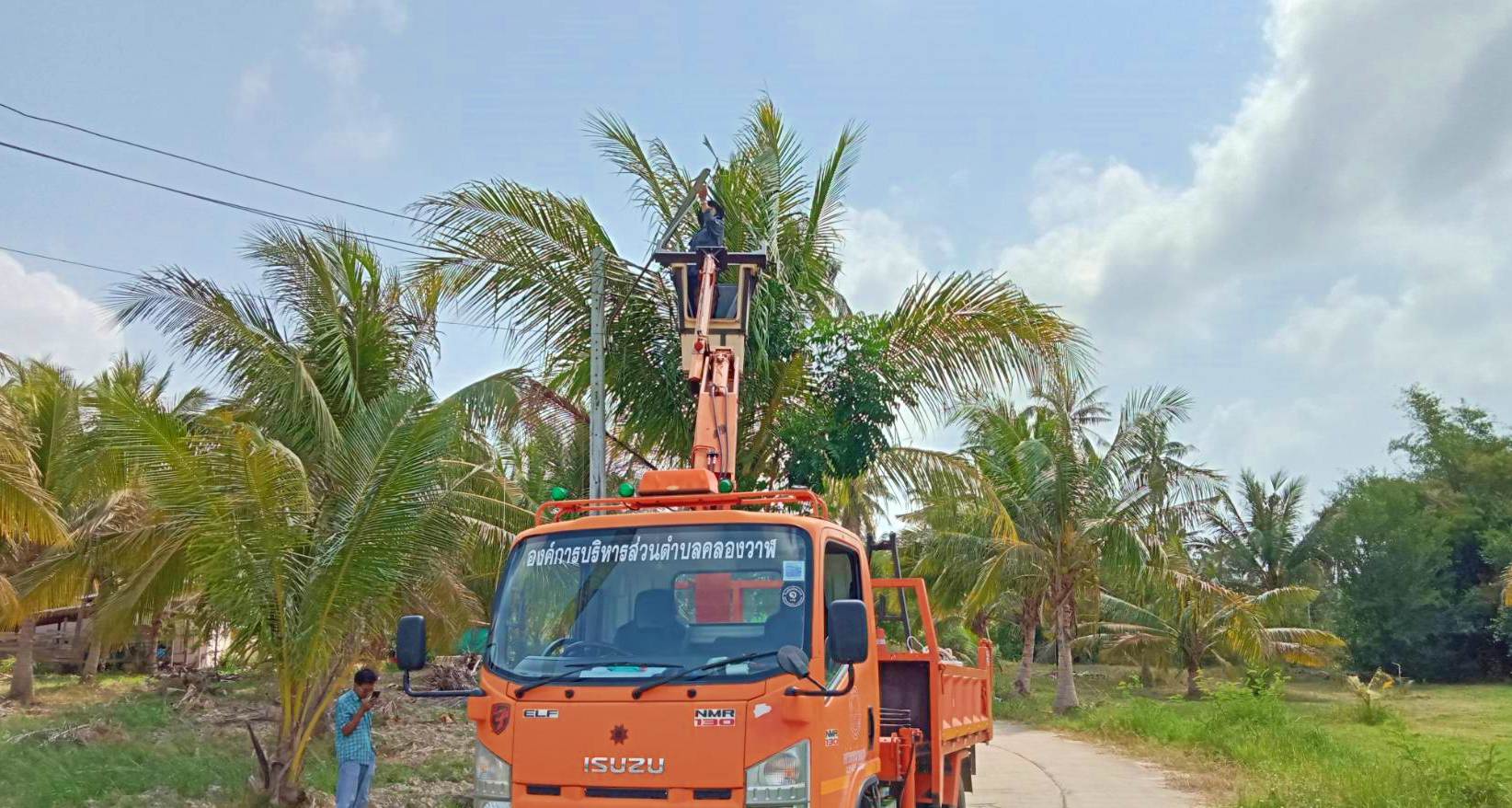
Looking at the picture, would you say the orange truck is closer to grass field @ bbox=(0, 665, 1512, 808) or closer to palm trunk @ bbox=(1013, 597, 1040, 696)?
grass field @ bbox=(0, 665, 1512, 808)

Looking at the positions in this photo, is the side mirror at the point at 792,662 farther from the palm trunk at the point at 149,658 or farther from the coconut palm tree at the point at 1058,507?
the palm trunk at the point at 149,658

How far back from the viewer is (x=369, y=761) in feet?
32.0

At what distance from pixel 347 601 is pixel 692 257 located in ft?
14.6

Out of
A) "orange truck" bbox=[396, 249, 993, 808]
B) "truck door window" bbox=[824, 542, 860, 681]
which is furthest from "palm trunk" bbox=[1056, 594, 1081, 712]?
"truck door window" bbox=[824, 542, 860, 681]

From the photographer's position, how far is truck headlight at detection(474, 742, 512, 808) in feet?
18.6

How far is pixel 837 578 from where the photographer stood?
6277 millimetres

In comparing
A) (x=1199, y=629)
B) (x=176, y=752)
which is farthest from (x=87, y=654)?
(x=1199, y=629)

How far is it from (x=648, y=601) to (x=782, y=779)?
A: 4.10 feet

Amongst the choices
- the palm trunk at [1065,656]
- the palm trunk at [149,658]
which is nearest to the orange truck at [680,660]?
the palm trunk at [1065,656]

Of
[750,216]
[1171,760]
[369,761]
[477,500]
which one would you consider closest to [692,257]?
[750,216]

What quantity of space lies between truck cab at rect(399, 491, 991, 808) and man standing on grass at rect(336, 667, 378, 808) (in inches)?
151

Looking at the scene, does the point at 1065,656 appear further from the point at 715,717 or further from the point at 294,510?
the point at 715,717

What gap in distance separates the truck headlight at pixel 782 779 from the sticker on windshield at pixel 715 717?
0.24m

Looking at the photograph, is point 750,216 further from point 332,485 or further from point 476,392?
point 332,485
